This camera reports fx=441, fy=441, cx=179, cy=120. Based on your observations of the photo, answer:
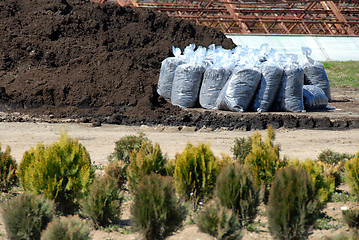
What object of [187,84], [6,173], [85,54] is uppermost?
[85,54]

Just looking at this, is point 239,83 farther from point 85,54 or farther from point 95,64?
point 85,54

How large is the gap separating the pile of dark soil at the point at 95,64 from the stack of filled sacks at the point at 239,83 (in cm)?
55

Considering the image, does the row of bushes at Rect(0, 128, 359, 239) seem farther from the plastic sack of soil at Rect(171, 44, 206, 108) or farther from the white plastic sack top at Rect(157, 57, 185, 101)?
the white plastic sack top at Rect(157, 57, 185, 101)

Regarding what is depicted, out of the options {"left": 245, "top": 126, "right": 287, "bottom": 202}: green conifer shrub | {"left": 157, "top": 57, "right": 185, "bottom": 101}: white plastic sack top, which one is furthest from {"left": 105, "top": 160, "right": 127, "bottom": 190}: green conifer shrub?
{"left": 157, "top": 57, "right": 185, "bottom": 101}: white plastic sack top

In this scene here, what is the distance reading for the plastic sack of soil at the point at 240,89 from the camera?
10.7 meters

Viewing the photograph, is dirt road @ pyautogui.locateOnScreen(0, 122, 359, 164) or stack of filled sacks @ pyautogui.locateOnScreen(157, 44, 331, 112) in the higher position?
stack of filled sacks @ pyautogui.locateOnScreen(157, 44, 331, 112)

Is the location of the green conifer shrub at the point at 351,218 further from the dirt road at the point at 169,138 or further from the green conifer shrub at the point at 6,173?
the green conifer shrub at the point at 6,173

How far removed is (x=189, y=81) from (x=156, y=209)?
825cm

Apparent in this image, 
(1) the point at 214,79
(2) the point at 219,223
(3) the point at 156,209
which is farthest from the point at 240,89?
(2) the point at 219,223

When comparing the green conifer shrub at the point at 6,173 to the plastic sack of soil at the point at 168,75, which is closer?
the green conifer shrub at the point at 6,173

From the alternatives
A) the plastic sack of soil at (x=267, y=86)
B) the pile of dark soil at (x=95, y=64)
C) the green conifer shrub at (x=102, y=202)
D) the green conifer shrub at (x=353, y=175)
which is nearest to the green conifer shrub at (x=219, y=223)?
the green conifer shrub at (x=102, y=202)

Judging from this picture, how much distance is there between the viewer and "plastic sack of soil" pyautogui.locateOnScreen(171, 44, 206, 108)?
11516 millimetres

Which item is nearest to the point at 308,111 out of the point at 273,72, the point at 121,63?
the point at 273,72

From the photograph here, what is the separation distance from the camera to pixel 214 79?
11.3 metres
